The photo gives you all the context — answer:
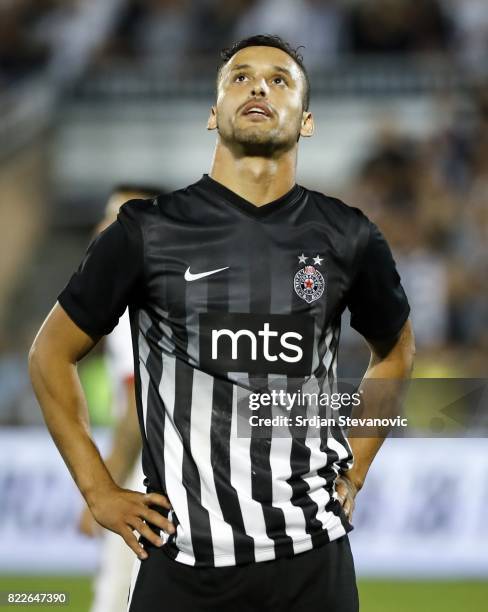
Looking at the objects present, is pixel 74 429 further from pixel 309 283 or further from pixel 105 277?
pixel 309 283

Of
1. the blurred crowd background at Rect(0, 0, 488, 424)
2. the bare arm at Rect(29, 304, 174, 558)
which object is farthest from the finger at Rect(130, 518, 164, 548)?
the blurred crowd background at Rect(0, 0, 488, 424)

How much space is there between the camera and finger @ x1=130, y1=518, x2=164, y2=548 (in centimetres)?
214

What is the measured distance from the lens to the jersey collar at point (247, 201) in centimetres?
223

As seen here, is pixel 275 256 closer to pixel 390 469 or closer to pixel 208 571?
pixel 208 571

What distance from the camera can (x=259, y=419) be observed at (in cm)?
211

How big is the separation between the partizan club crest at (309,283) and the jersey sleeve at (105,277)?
298mm

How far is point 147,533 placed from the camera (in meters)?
2.14

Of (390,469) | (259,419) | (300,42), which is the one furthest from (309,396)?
(300,42)

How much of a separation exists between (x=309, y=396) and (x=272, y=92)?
60 cm

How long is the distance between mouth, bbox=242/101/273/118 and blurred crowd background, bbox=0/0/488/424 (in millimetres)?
5594

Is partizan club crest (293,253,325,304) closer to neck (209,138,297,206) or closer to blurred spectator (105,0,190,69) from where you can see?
neck (209,138,297,206)

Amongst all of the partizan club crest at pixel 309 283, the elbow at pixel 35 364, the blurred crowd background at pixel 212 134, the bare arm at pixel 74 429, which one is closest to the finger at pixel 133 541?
the bare arm at pixel 74 429

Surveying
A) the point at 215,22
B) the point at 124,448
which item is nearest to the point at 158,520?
the point at 124,448

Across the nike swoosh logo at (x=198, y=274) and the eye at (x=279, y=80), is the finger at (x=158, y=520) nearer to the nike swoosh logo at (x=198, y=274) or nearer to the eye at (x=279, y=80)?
the nike swoosh logo at (x=198, y=274)
